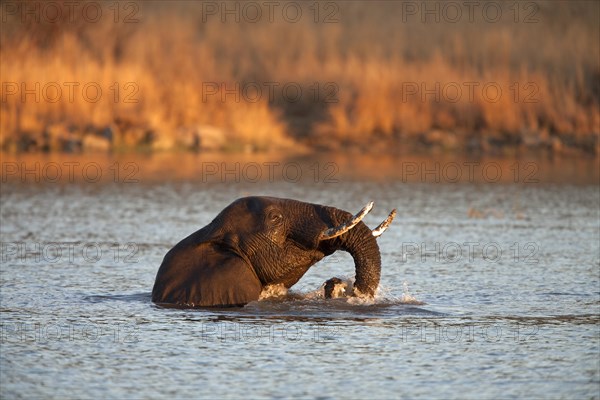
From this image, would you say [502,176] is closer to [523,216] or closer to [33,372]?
[523,216]

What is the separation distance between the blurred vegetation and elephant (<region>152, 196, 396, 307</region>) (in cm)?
1447

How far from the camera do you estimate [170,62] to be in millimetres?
28328

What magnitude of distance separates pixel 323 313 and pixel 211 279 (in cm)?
89

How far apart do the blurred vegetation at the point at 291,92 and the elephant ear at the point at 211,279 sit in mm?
14398

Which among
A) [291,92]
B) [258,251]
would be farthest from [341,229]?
[291,92]

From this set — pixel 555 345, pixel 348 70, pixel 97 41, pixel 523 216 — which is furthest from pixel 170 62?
pixel 555 345

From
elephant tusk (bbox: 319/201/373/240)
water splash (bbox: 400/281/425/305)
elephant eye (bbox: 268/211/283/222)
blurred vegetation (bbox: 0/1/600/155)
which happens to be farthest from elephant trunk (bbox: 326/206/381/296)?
blurred vegetation (bbox: 0/1/600/155)

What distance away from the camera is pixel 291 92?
1097 inches

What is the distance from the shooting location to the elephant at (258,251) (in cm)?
971

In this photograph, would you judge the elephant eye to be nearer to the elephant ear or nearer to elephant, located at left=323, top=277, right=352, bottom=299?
the elephant ear

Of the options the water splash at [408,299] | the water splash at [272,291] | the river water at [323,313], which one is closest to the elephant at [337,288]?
the river water at [323,313]

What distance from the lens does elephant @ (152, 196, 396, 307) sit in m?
9.71

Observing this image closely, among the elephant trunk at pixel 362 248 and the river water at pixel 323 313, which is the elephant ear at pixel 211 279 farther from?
the elephant trunk at pixel 362 248

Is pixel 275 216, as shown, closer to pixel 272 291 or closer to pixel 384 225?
pixel 272 291
